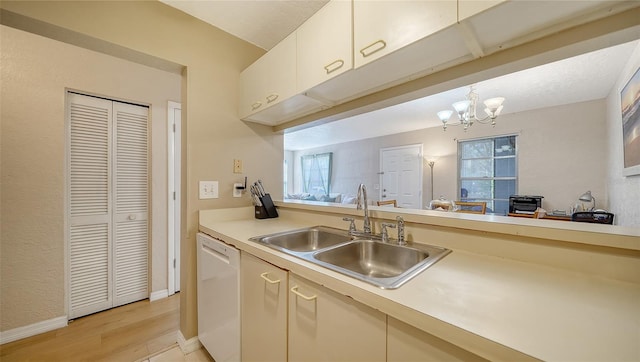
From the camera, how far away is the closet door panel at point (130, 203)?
6.96ft

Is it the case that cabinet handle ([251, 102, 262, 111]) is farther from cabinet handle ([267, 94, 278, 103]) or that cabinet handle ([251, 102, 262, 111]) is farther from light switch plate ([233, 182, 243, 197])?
light switch plate ([233, 182, 243, 197])

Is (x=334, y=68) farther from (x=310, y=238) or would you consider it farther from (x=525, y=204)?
(x=525, y=204)

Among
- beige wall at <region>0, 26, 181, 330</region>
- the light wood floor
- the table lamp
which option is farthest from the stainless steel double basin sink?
the table lamp

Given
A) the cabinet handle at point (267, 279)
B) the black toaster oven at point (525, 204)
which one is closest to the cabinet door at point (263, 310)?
the cabinet handle at point (267, 279)

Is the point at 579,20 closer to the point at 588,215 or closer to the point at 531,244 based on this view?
the point at 531,244

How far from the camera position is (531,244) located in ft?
2.73

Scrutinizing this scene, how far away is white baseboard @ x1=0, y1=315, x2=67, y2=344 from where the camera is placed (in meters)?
1.63

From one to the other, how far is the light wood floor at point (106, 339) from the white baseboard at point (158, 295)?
6.0 inches

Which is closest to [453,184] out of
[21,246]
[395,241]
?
[395,241]

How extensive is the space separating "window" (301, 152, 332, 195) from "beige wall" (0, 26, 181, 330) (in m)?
5.49

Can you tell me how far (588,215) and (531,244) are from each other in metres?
2.44

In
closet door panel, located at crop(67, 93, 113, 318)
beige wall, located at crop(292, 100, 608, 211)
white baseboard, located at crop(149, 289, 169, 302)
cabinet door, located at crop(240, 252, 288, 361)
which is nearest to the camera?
cabinet door, located at crop(240, 252, 288, 361)

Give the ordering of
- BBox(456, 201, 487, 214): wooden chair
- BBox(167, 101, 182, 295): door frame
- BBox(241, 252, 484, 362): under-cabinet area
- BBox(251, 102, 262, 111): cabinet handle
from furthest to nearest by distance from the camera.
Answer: BBox(456, 201, 487, 214): wooden chair, BBox(167, 101, 182, 295): door frame, BBox(251, 102, 262, 111): cabinet handle, BBox(241, 252, 484, 362): under-cabinet area

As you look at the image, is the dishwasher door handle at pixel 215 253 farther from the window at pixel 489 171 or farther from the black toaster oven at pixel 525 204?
the window at pixel 489 171
